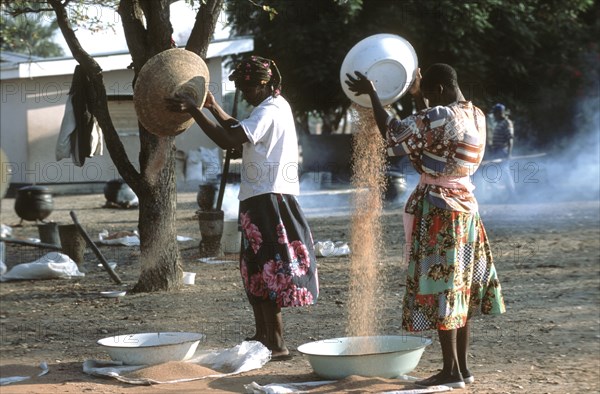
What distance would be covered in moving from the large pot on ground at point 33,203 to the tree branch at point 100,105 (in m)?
6.21

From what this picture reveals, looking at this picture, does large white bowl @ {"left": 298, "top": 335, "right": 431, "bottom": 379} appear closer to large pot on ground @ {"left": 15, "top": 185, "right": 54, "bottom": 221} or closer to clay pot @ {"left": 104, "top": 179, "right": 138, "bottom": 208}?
large pot on ground @ {"left": 15, "top": 185, "right": 54, "bottom": 221}

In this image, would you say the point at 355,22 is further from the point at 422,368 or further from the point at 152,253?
the point at 422,368

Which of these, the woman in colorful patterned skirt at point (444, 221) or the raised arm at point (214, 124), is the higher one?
the raised arm at point (214, 124)

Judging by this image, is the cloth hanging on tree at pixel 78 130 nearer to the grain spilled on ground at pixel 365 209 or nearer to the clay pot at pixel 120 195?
the grain spilled on ground at pixel 365 209

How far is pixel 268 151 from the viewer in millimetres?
5391

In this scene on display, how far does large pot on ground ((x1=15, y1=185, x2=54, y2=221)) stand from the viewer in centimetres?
1415

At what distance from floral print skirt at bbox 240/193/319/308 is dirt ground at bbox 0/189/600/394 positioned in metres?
0.45

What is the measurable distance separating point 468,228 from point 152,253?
13.3 ft

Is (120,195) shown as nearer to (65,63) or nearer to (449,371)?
(65,63)

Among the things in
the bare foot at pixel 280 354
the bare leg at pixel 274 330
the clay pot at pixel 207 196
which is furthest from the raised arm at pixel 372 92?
the clay pot at pixel 207 196

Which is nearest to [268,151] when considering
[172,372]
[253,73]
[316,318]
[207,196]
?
[253,73]

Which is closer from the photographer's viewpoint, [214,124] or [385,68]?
[214,124]

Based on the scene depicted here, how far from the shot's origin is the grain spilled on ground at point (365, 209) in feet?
18.5

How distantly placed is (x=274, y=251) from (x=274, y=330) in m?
0.52
